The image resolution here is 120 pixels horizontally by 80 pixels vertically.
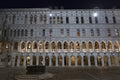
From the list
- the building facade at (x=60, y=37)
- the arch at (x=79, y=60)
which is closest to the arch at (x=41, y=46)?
the building facade at (x=60, y=37)

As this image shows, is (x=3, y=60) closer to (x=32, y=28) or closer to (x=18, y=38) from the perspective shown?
(x=18, y=38)

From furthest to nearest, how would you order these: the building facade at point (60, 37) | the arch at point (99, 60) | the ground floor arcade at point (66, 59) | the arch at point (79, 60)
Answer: the arch at point (79, 60)
the arch at point (99, 60)
the building facade at point (60, 37)
the ground floor arcade at point (66, 59)

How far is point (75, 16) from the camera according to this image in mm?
38375

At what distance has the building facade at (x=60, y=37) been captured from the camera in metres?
35.5

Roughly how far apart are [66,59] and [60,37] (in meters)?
6.58

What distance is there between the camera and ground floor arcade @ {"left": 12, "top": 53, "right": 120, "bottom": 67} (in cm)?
3512

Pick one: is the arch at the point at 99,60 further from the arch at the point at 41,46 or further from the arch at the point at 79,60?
the arch at the point at 41,46

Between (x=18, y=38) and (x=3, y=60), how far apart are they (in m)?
7.45

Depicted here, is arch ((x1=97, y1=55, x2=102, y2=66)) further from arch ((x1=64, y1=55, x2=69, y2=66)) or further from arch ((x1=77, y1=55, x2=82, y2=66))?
arch ((x1=64, y1=55, x2=69, y2=66))

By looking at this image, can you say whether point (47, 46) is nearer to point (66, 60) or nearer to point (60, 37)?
point (60, 37)

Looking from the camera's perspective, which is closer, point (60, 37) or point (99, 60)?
point (99, 60)

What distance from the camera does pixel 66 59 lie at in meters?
36.0

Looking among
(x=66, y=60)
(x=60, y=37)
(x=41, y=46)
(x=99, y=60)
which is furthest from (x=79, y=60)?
(x=41, y=46)

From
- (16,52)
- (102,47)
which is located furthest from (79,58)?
(16,52)
